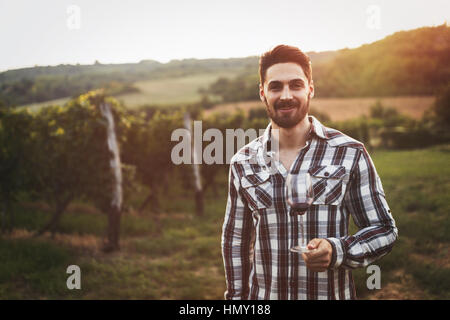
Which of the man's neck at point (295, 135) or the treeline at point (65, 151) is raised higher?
the man's neck at point (295, 135)

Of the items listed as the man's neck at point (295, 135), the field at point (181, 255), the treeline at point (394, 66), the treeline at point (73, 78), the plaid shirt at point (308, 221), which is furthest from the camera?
the treeline at point (73, 78)

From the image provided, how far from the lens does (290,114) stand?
6.14 feet

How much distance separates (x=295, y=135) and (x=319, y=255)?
25.6 inches

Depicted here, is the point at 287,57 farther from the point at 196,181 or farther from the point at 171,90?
the point at 171,90

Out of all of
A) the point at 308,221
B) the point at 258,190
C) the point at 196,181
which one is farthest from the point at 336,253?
the point at 196,181

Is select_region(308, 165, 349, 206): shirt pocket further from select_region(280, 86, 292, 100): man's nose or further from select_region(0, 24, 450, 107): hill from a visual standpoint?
select_region(0, 24, 450, 107): hill

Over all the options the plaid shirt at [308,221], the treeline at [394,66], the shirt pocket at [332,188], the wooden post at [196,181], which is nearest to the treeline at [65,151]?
the treeline at [394,66]

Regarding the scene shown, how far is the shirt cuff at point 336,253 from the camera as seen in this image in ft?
5.48

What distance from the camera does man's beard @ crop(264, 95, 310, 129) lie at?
1.85m

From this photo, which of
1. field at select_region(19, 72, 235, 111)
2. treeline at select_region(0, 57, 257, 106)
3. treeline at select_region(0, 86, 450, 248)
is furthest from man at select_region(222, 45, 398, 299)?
field at select_region(19, 72, 235, 111)

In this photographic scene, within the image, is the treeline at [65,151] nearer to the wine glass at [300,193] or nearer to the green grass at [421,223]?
the green grass at [421,223]

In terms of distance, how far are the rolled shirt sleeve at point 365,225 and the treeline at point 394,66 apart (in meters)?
4.90

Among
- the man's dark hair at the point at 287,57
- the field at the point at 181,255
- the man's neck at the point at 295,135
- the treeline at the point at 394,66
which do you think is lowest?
the field at the point at 181,255

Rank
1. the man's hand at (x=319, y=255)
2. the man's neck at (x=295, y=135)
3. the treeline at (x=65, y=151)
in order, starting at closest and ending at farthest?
the man's hand at (x=319, y=255), the man's neck at (x=295, y=135), the treeline at (x=65, y=151)
